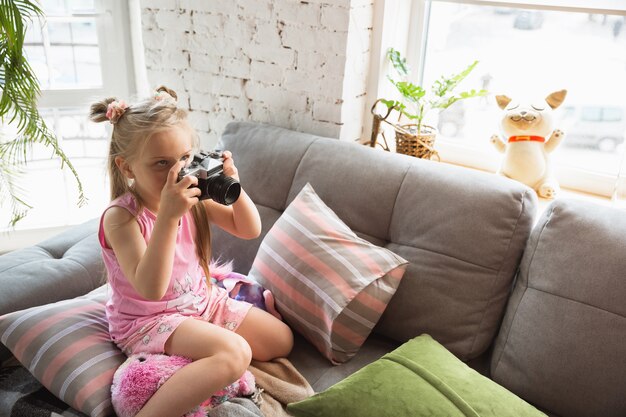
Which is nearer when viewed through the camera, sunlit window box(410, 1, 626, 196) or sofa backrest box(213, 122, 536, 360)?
sofa backrest box(213, 122, 536, 360)

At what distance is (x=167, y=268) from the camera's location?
125 centimetres

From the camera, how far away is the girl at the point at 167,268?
1.22m

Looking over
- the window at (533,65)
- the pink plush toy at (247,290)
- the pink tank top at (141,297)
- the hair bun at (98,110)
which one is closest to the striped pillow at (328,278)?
the pink plush toy at (247,290)

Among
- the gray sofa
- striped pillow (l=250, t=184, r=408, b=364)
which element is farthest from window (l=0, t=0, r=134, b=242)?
striped pillow (l=250, t=184, r=408, b=364)

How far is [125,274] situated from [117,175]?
0.26 meters

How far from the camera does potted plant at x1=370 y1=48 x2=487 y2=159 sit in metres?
1.86

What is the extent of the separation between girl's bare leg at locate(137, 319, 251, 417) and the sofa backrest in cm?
44

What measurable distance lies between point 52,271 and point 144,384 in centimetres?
58

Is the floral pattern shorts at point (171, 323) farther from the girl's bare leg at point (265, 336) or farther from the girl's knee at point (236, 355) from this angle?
the girl's knee at point (236, 355)

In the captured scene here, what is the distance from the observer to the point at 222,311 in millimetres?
1478

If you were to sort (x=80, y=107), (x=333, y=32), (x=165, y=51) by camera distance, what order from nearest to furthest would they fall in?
1. (x=333, y=32)
2. (x=165, y=51)
3. (x=80, y=107)

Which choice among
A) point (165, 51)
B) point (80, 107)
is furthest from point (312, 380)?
point (80, 107)

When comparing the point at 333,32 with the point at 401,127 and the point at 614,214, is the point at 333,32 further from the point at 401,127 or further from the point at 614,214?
the point at 614,214

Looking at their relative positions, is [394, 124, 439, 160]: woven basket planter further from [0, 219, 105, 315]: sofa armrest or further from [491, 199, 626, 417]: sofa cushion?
[0, 219, 105, 315]: sofa armrest
